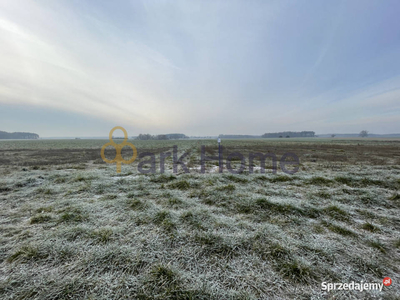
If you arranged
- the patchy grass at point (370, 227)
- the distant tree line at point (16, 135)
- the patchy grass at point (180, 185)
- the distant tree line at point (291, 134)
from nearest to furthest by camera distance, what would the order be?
the patchy grass at point (370, 227) < the patchy grass at point (180, 185) < the distant tree line at point (16, 135) < the distant tree line at point (291, 134)

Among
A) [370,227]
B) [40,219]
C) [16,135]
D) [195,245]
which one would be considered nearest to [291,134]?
[370,227]

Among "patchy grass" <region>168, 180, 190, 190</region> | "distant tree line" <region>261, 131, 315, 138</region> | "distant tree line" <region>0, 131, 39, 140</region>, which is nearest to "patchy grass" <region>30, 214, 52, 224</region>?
"patchy grass" <region>168, 180, 190, 190</region>

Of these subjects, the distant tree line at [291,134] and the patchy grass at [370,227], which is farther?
the distant tree line at [291,134]

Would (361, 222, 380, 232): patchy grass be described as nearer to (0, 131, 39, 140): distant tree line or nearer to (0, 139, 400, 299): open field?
(0, 139, 400, 299): open field

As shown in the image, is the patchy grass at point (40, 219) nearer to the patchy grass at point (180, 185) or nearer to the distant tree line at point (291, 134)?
the patchy grass at point (180, 185)

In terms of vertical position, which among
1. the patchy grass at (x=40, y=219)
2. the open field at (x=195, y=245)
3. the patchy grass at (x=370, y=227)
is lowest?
the patchy grass at (x=370, y=227)

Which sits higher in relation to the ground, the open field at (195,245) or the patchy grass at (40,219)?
the patchy grass at (40,219)

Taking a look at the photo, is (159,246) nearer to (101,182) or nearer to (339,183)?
(101,182)

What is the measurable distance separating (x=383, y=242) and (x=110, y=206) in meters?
6.53

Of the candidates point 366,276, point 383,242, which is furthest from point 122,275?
point 383,242

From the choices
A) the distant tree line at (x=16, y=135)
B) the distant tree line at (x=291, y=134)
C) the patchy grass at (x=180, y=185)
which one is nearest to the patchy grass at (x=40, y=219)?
the patchy grass at (x=180, y=185)

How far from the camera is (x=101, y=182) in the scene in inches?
259

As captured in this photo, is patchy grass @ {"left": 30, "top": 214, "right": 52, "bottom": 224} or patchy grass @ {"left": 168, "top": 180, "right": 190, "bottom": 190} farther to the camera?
patchy grass @ {"left": 168, "top": 180, "right": 190, "bottom": 190}

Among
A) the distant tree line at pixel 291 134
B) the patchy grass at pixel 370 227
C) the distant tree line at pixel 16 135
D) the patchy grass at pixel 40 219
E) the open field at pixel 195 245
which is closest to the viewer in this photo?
the open field at pixel 195 245
